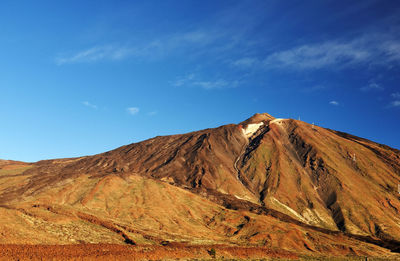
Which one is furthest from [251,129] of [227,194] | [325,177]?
[227,194]

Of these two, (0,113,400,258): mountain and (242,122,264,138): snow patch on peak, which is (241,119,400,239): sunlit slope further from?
(242,122,264,138): snow patch on peak

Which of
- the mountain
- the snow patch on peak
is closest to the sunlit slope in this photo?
the mountain

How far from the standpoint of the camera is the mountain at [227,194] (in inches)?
2318

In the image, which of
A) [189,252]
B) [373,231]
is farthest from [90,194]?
[373,231]

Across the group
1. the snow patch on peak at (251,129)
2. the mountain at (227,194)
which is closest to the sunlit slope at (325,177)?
the mountain at (227,194)

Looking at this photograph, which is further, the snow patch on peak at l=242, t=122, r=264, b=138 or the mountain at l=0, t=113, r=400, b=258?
the snow patch on peak at l=242, t=122, r=264, b=138

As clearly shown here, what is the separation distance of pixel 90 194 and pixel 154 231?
2230 centimetres

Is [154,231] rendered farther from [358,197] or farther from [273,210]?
[358,197]

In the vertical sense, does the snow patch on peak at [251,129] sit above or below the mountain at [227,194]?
above

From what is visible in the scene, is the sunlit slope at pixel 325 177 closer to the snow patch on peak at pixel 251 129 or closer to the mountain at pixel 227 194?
the mountain at pixel 227 194

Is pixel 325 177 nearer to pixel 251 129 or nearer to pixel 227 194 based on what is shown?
pixel 227 194

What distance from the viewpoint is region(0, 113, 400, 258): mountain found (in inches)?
2318

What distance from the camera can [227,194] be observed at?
10406 centimetres

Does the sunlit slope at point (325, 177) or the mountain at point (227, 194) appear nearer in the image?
the mountain at point (227, 194)
